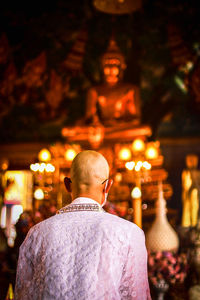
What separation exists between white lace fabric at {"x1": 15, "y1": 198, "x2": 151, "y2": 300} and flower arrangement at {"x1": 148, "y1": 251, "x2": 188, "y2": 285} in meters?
2.37

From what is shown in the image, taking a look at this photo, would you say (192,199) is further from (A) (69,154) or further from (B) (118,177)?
(A) (69,154)

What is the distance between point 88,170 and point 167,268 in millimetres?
2558

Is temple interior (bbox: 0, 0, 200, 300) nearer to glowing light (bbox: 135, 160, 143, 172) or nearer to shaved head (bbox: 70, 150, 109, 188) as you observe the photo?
glowing light (bbox: 135, 160, 143, 172)

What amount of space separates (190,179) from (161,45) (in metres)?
3.51

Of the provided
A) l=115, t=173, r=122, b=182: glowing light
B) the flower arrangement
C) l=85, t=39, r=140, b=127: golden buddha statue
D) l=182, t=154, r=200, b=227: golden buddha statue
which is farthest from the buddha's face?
the flower arrangement

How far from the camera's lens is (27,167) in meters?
12.5

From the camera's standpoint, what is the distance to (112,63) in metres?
8.37

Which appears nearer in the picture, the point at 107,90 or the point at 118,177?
the point at 118,177

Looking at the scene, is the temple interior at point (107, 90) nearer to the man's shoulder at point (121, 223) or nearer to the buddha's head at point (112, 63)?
the buddha's head at point (112, 63)

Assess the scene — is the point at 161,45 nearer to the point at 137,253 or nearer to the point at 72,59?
the point at 72,59

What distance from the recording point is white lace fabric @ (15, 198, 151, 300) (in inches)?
67.8

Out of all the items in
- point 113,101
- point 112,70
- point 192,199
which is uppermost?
point 112,70

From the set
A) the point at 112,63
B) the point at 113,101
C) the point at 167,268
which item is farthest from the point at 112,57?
the point at 167,268

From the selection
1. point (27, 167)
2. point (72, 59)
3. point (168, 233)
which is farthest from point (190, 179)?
point (27, 167)
